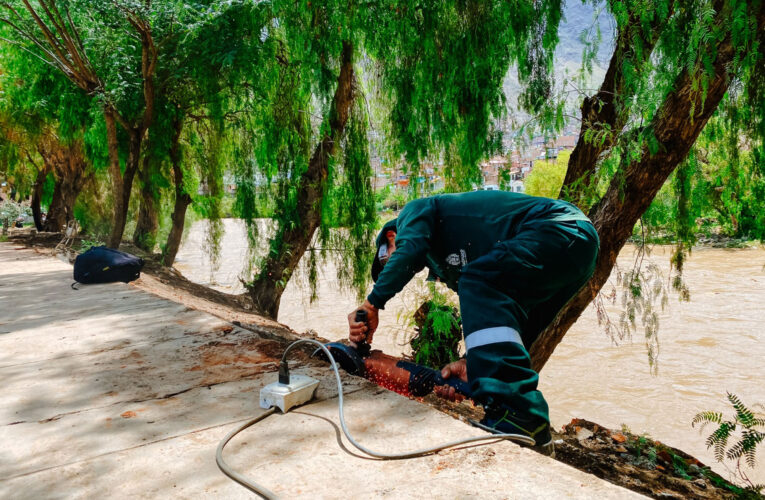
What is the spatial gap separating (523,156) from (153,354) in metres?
3.58

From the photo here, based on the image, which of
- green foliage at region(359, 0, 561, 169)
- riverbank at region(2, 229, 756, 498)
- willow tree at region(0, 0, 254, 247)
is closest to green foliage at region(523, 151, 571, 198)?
willow tree at region(0, 0, 254, 247)

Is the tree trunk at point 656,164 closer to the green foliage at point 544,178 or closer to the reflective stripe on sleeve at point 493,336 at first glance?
the reflective stripe on sleeve at point 493,336

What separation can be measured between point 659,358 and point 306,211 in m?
7.21

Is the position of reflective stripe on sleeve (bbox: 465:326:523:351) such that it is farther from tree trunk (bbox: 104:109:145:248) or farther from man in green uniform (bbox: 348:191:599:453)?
tree trunk (bbox: 104:109:145:248)

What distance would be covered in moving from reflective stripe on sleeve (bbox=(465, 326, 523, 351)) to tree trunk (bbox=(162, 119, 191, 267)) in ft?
28.1

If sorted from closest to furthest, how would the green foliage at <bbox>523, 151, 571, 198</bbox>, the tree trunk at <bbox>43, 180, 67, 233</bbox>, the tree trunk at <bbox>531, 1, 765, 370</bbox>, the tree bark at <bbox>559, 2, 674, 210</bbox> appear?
1. the tree trunk at <bbox>531, 1, 765, 370</bbox>
2. the tree bark at <bbox>559, 2, 674, 210</bbox>
3. the tree trunk at <bbox>43, 180, 67, 233</bbox>
4. the green foliage at <bbox>523, 151, 571, 198</bbox>

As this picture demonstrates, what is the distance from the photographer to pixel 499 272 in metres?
2.19

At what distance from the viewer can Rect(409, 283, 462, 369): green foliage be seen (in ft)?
16.4

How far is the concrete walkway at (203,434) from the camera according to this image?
1.67 meters

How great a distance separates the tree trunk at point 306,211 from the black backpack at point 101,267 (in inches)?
72.0

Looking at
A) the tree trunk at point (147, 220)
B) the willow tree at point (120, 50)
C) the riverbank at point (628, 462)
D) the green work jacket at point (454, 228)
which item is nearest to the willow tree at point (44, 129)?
the willow tree at point (120, 50)

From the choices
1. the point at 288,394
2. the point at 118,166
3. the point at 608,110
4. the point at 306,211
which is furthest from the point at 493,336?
the point at 118,166

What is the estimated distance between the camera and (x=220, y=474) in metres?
1.76

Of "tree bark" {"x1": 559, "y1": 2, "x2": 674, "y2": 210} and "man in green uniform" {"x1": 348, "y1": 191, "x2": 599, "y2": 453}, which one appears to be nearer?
"man in green uniform" {"x1": 348, "y1": 191, "x2": 599, "y2": 453}
